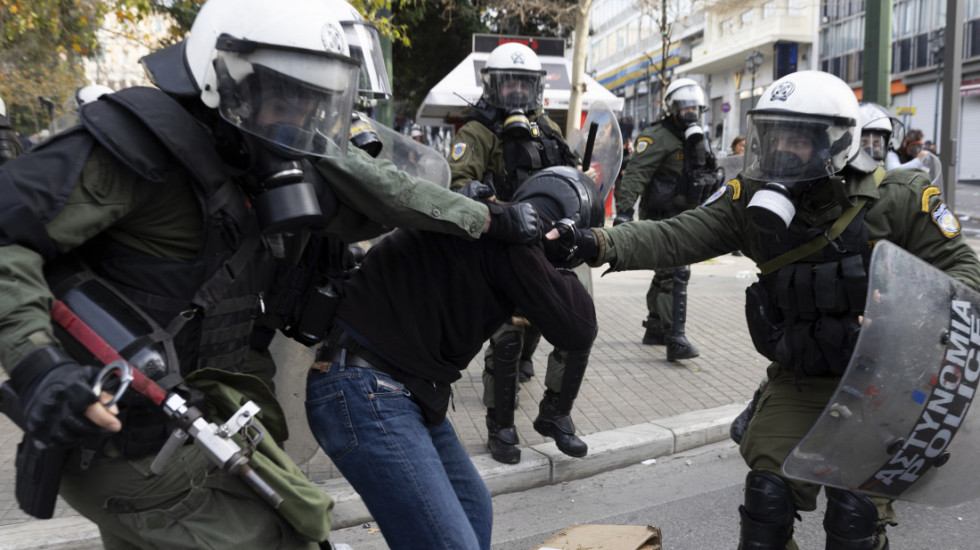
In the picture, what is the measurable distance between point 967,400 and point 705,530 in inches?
61.9

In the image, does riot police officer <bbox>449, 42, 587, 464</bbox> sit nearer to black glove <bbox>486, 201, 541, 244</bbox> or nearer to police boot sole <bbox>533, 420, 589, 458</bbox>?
police boot sole <bbox>533, 420, 589, 458</bbox>

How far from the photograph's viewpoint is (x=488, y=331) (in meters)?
2.33

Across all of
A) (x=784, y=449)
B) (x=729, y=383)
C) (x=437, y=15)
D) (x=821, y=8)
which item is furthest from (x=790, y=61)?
(x=784, y=449)

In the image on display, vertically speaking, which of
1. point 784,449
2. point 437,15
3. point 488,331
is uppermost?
point 437,15

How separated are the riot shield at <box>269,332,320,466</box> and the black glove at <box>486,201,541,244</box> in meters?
1.51

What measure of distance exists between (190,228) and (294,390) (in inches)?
66.8

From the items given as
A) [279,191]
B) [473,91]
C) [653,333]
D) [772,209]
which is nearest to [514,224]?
[279,191]

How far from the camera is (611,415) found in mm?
5117

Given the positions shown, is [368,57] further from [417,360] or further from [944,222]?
[944,222]

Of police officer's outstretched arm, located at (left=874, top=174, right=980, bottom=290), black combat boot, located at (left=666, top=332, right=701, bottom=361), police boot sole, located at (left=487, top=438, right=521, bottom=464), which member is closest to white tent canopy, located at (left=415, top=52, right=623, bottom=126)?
black combat boot, located at (left=666, top=332, right=701, bottom=361)

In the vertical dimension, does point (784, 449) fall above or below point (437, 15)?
below

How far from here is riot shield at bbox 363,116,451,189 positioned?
9.59 feet

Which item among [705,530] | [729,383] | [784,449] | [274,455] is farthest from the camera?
[729,383]

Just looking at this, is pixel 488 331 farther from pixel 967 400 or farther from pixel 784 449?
pixel 967 400
